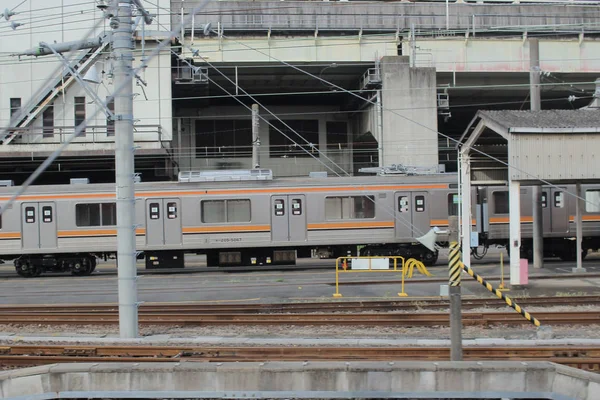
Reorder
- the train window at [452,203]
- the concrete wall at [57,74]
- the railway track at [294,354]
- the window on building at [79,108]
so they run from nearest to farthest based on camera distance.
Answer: the railway track at [294,354], the train window at [452,203], the concrete wall at [57,74], the window on building at [79,108]

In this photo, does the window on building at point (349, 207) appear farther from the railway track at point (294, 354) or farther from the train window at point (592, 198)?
the railway track at point (294, 354)

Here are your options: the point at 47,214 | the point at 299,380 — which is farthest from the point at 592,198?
the point at 47,214

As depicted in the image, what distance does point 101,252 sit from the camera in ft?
78.0

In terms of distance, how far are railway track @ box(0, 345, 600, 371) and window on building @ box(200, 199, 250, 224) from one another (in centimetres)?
1244

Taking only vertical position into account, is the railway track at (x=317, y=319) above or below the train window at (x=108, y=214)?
below

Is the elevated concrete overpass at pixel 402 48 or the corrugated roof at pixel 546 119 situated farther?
the elevated concrete overpass at pixel 402 48

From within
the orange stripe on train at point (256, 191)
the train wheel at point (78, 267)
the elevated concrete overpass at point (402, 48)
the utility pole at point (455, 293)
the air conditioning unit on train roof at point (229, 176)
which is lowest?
the train wheel at point (78, 267)

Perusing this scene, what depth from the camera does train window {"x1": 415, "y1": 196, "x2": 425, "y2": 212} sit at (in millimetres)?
23438

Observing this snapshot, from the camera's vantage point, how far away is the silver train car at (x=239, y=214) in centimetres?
2336

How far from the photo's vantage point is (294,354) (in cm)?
1048

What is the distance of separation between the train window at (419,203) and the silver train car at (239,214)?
0.04m

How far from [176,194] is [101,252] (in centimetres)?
366

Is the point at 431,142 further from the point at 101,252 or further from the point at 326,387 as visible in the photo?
the point at 326,387

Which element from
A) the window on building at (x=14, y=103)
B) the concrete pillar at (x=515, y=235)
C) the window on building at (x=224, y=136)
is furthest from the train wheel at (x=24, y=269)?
the concrete pillar at (x=515, y=235)
